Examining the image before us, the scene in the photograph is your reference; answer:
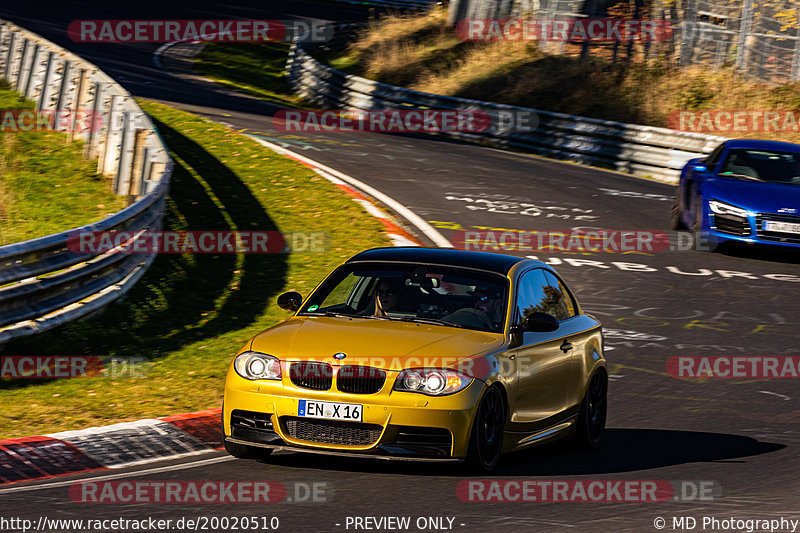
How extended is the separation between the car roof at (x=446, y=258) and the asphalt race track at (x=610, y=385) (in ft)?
4.54

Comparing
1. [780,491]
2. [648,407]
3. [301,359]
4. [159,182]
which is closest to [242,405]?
[301,359]

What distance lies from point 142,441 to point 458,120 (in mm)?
21506

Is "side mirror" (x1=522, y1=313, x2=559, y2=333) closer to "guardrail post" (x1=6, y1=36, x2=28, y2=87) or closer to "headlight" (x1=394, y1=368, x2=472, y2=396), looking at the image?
"headlight" (x1=394, y1=368, x2=472, y2=396)

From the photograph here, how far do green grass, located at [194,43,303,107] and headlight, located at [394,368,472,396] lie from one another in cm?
2587

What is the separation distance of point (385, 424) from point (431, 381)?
385mm

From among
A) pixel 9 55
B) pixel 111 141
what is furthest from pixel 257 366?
pixel 9 55

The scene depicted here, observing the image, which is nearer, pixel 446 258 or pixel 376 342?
pixel 376 342

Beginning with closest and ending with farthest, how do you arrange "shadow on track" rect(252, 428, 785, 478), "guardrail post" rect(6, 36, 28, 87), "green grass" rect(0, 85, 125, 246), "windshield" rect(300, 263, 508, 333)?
1. "shadow on track" rect(252, 428, 785, 478)
2. "windshield" rect(300, 263, 508, 333)
3. "green grass" rect(0, 85, 125, 246)
4. "guardrail post" rect(6, 36, 28, 87)

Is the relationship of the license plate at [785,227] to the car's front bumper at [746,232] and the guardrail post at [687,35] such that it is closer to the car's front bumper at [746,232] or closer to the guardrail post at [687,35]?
the car's front bumper at [746,232]

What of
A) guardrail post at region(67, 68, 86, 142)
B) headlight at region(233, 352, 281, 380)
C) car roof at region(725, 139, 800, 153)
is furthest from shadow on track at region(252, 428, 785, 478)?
guardrail post at region(67, 68, 86, 142)

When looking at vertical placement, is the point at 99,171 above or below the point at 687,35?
below

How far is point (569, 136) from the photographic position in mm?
26984

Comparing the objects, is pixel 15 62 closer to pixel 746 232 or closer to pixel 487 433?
pixel 746 232

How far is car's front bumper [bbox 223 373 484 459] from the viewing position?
742 cm
